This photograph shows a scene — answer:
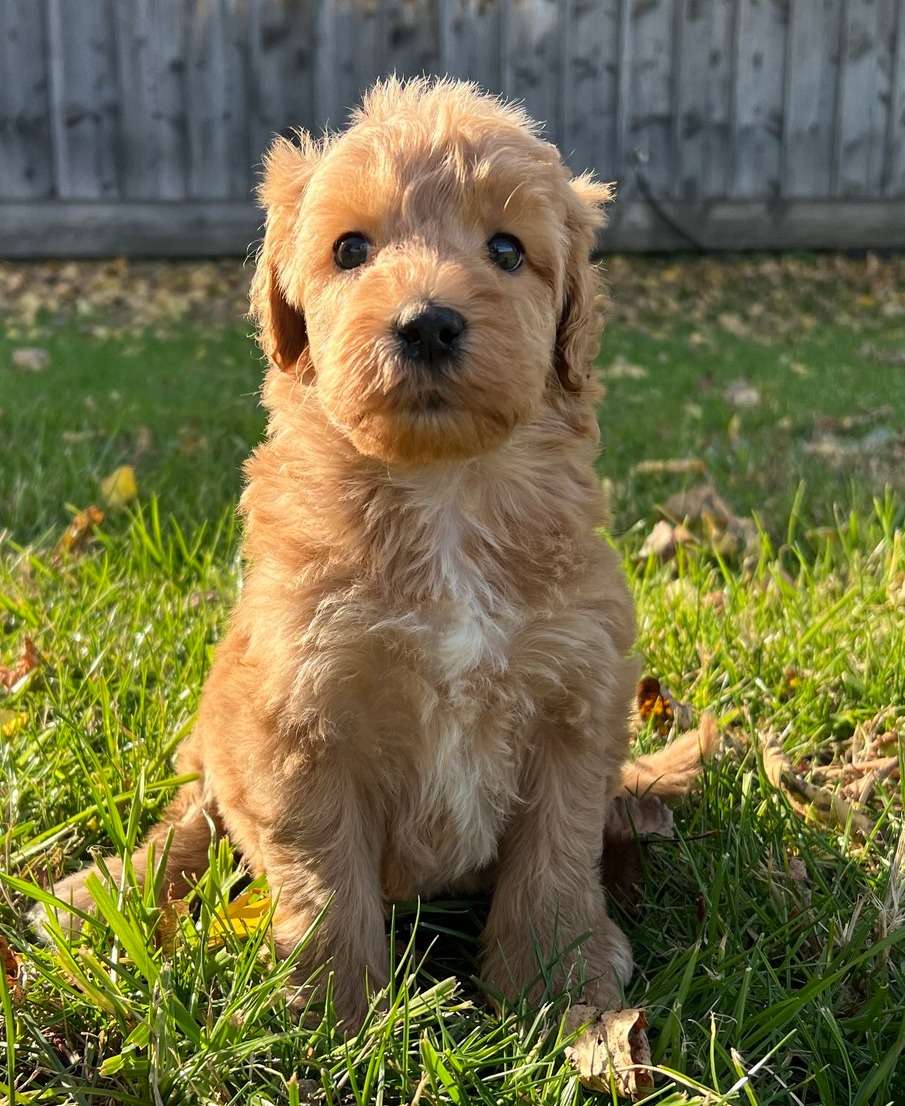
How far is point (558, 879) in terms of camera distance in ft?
7.94

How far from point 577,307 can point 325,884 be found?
1.28 m

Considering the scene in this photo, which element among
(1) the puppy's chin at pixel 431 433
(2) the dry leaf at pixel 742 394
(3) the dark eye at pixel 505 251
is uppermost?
(3) the dark eye at pixel 505 251

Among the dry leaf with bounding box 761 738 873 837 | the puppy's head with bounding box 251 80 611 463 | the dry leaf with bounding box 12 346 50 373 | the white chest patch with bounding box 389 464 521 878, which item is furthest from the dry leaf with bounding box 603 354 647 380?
the white chest patch with bounding box 389 464 521 878

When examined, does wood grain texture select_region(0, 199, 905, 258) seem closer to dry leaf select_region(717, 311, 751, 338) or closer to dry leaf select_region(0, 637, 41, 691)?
dry leaf select_region(717, 311, 751, 338)

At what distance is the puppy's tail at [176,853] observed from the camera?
2521 millimetres

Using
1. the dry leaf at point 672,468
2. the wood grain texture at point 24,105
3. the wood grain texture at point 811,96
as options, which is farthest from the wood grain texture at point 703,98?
the dry leaf at point 672,468

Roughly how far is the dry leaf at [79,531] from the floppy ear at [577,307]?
212cm

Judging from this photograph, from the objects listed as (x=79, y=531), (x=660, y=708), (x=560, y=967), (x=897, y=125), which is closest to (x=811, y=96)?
(x=897, y=125)

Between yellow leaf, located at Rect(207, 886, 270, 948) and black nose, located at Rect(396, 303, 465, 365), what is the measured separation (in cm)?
104

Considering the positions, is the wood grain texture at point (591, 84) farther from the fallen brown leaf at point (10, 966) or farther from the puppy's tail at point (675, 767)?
the fallen brown leaf at point (10, 966)

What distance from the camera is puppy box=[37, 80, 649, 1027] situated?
2.25m

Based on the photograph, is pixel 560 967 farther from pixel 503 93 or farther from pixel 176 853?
pixel 503 93

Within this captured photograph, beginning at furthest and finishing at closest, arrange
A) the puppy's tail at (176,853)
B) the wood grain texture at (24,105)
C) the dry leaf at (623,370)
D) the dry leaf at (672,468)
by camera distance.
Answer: the wood grain texture at (24,105), the dry leaf at (623,370), the dry leaf at (672,468), the puppy's tail at (176,853)

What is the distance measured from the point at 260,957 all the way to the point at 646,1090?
2.34ft
